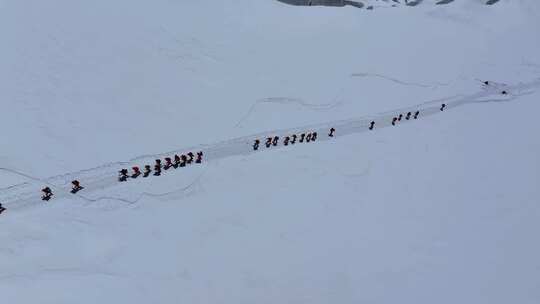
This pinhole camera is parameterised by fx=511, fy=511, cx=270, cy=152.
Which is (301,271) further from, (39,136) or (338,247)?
(39,136)

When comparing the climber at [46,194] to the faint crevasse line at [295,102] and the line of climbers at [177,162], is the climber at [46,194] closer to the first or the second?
the line of climbers at [177,162]

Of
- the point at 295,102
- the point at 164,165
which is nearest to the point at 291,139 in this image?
the point at 295,102

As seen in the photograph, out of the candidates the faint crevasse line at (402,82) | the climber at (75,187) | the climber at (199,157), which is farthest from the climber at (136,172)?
the faint crevasse line at (402,82)

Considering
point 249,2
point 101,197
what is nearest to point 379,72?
point 249,2

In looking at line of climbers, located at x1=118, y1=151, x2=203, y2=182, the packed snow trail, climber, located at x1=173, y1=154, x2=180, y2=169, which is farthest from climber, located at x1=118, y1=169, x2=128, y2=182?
climber, located at x1=173, y1=154, x2=180, y2=169

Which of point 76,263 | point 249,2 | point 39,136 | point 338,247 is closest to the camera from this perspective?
point 76,263

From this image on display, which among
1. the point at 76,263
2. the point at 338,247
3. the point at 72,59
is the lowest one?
the point at 338,247

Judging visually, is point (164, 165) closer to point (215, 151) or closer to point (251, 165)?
point (215, 151)

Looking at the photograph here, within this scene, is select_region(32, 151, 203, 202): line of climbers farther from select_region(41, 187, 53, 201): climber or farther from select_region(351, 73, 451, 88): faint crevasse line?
select_region(351, 73, 451, 88): faint crevasse line
